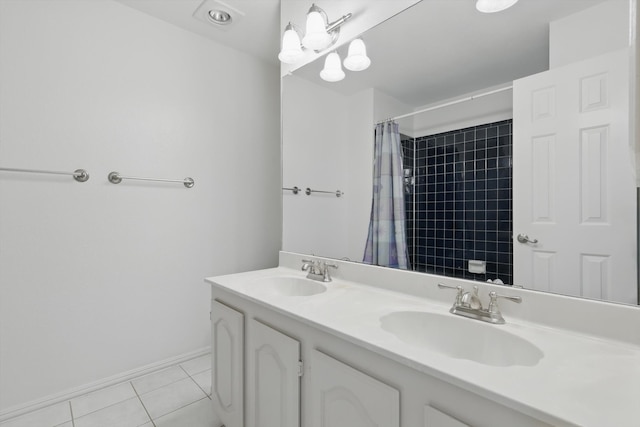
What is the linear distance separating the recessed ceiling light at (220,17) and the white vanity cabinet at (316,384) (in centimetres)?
173

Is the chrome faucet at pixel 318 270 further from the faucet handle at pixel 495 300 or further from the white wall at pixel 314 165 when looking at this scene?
the faucet handle at pixel 495 300

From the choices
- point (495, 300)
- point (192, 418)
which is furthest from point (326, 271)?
point (192, 418)

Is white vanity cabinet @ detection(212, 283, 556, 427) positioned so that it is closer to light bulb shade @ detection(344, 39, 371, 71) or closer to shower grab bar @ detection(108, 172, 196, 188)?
shower grab bar @ detection(108, 172, 196, 188)

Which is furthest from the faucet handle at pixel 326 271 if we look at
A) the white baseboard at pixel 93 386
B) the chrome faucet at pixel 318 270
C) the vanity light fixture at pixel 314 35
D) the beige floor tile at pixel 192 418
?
the white baseboard at pixel 93 386

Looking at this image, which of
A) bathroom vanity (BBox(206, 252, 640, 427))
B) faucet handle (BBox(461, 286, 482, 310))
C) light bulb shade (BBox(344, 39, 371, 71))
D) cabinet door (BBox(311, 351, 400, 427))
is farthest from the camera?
light bulb shade (BBox(344, 39, 371, 71))

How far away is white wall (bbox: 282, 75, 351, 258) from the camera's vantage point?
5.39 feet

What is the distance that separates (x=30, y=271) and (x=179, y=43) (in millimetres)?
1673

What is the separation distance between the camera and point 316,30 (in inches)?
60.6

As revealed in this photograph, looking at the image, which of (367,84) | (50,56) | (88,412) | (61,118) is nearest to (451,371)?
(367,84)

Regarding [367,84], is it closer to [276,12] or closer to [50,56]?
[276,12]

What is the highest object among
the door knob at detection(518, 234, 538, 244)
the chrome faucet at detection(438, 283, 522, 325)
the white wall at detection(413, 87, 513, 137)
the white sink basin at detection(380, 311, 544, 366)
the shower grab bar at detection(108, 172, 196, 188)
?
the white wall at detection(413, 87, 513, 137)

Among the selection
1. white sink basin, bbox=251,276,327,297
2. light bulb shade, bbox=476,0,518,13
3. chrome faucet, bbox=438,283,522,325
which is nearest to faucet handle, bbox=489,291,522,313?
chrome faucet, bbox=438,283,522,325

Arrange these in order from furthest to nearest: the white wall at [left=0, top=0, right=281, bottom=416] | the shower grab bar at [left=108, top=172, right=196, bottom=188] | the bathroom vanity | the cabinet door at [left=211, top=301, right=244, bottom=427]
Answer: the shower grab bar at [left=108, top=172, right=196, bottom=188] → the white wall at [left=0, top=0, right=281, bottom=416] → the cabinet door at [left=211, top=301, right=244, bottom=427] → the bathroom vanity

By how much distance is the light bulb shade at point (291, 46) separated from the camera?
166cm
